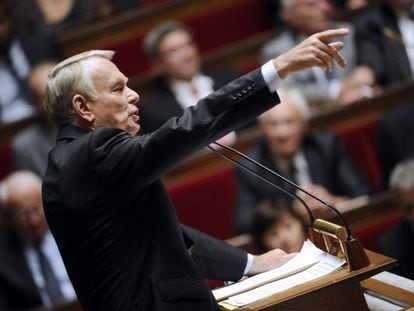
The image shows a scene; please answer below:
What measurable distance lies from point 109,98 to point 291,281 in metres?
0.27

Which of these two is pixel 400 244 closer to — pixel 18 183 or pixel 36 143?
pixel 18 183

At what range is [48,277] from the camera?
6.26 ft

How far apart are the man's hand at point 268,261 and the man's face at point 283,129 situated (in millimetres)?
867

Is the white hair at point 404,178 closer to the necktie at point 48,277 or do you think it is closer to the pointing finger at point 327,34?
the necktie at point 48,277

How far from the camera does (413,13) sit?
2.48 meters

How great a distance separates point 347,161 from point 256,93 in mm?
1124

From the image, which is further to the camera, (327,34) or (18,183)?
(18,183)

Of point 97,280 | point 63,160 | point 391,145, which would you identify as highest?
point 63,160

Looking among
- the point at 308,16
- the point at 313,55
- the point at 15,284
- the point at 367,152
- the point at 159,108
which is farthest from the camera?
the point at 308,16

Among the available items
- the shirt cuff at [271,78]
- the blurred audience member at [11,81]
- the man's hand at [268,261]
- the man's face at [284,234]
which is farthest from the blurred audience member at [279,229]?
the blurred audience member at [11,81]

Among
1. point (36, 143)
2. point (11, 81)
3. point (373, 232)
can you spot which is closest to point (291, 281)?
point (373, 232)

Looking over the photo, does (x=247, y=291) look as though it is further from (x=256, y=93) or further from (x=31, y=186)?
(x=31, y=186)

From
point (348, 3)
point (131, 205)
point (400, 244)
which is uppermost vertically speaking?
point (348, 3)

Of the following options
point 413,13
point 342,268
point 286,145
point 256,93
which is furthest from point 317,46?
point 413,13
